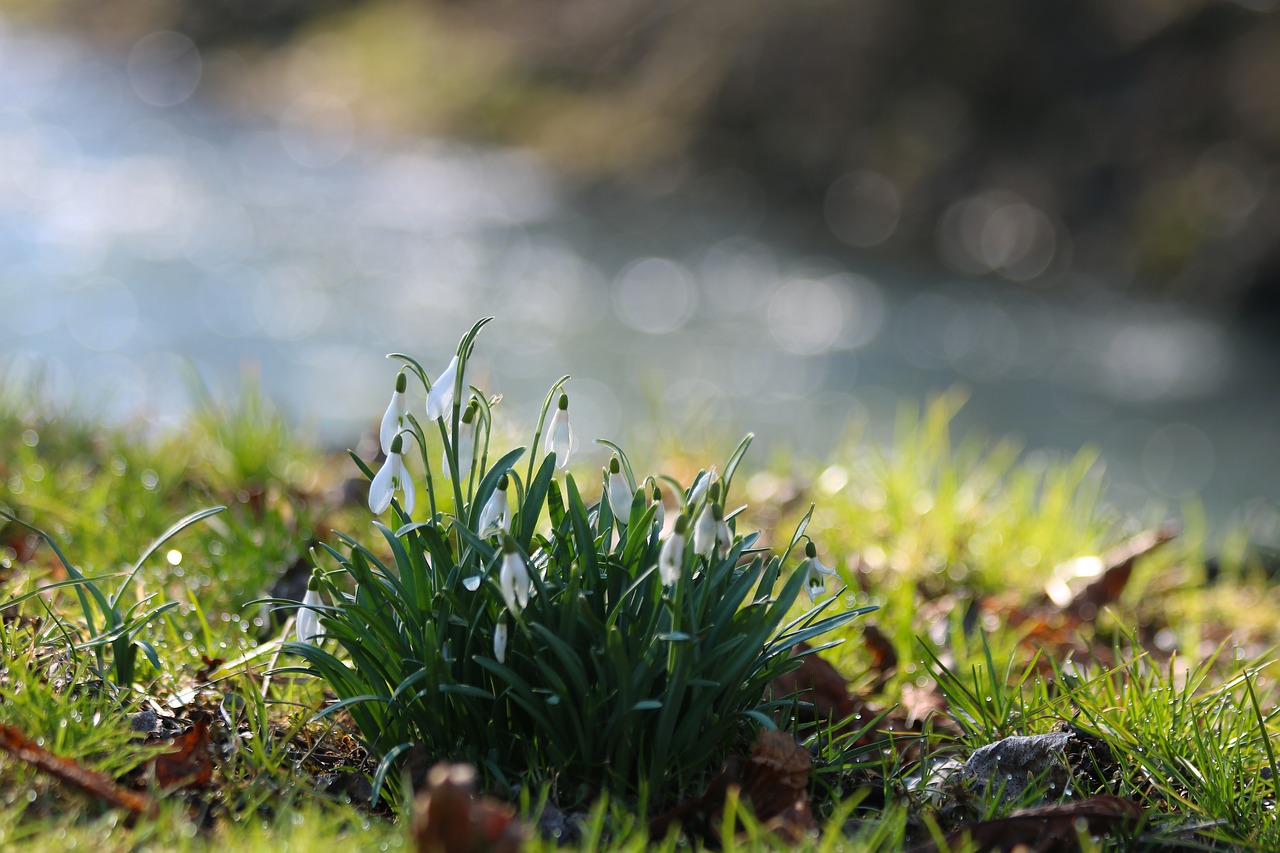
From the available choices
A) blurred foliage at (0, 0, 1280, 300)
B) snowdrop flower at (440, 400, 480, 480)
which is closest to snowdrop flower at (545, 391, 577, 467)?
snowdrop flower at (440, 400, 480, 480)

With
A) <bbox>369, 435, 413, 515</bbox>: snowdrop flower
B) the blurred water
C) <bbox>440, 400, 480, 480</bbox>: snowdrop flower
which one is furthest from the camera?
the blurred water

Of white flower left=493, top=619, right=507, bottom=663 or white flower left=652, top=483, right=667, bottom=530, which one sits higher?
white flower left=652, top=483, right=667, bottom=530

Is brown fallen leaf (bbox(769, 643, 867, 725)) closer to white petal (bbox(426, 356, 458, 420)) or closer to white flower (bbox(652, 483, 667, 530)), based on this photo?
white flower (bbox(652, 483, 667, 530))

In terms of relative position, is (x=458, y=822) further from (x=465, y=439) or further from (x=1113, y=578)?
(x=1113, y=578)

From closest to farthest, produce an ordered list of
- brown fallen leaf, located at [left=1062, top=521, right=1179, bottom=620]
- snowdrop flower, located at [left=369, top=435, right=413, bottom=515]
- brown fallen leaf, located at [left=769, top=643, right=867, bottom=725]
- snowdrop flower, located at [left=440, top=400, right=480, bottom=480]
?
snowdrop flower, located at [left=369, top=435, right=413, bottom=515], snowdrop flower, located at [left=440, top=400, right=480, bottom=480], brown fallen leaf, located at [left=769, top=643, right=867, bottom=725], brown fallen leaf, located at [left=1062, top=521, right=1179, bottom=620]

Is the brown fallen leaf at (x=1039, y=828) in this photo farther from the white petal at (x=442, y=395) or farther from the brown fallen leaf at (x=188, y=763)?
the brown fallen leaf at (x=188, y=763)

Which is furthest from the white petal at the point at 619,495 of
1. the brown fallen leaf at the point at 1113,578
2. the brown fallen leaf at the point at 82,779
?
the brown fallen leaf at the point at 1113,578

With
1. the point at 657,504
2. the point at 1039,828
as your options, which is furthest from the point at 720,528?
the point at 1039,828
